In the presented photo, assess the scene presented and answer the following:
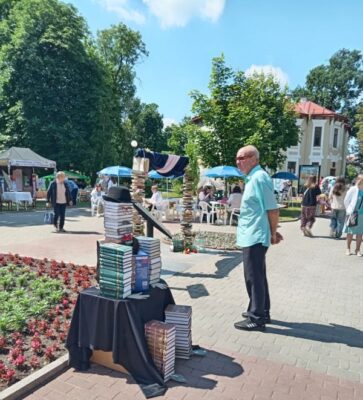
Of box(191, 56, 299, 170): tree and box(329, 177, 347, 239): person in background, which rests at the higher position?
box(191, 56, 299, 170): tree

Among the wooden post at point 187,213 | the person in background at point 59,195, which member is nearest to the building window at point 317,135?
the wooden post at point 187,213

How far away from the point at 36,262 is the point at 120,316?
453 centimetres

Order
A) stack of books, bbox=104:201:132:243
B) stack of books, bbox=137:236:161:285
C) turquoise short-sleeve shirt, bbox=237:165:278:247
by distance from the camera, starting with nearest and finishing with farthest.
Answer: stack of books, bbox=104:201:132:243
stack of books, bbox=137:236:161:285
turquoise short-sleeve shirt, bbox=237:165:278:247

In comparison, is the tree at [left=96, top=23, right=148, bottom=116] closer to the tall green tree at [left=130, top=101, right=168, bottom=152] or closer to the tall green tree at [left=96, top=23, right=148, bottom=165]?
the tall green tree at [left=96, top=23, right=148, bottom=165]

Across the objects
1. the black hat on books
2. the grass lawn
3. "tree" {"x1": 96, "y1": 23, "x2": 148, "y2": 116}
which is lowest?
the grass lawn

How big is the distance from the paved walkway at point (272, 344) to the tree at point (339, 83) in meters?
49.7

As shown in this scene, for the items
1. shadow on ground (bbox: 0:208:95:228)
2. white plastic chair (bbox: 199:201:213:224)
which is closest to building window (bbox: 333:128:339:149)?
white plastic chair (bbox: 199:201:213:224)

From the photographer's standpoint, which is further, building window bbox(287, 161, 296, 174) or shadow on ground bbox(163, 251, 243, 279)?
building window bbox(287, 161, 296, 174)

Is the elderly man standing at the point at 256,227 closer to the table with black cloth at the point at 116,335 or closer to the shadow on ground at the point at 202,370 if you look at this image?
the shadow on ground at the point at 202,370

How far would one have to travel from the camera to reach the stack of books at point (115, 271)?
3.14 meters

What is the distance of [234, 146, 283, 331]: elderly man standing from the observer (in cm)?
410

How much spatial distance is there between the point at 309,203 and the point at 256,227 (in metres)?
8.22

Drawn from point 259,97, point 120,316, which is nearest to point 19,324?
point 120,316

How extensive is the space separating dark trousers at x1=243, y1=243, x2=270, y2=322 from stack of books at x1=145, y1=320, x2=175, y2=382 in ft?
4.35
